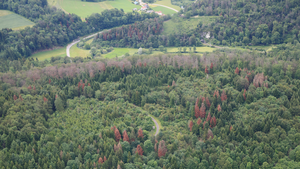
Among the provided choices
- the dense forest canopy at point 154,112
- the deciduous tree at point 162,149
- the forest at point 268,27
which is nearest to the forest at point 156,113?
the dense forest canopy at point 154,112

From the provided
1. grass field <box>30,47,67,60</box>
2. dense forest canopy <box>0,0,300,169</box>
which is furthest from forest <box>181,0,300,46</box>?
grass field <box>30,47,67,60</box>

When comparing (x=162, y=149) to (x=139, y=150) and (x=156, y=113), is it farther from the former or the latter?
(x=156, y=113)

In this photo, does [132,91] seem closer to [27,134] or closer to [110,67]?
[110,67]

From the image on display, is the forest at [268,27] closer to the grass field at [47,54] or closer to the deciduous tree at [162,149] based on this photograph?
the grass field at [47,54]

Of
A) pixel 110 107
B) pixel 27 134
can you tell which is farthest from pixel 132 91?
pixel 27 134

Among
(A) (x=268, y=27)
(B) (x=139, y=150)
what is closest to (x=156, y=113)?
(B) (x=139, y=150)

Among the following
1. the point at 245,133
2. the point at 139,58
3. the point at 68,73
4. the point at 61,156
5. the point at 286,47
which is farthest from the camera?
the point at 286,47

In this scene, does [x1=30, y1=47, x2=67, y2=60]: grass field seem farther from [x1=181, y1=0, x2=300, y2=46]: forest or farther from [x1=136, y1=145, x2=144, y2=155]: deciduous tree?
[x1=136, y1=145, x2=144, y2=155]: deciduous tree

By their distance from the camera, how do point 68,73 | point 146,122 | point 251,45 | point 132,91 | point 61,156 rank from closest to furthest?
point 61,156 → point 146,122 → point 132,91 → point 68,73 → point 251,45
